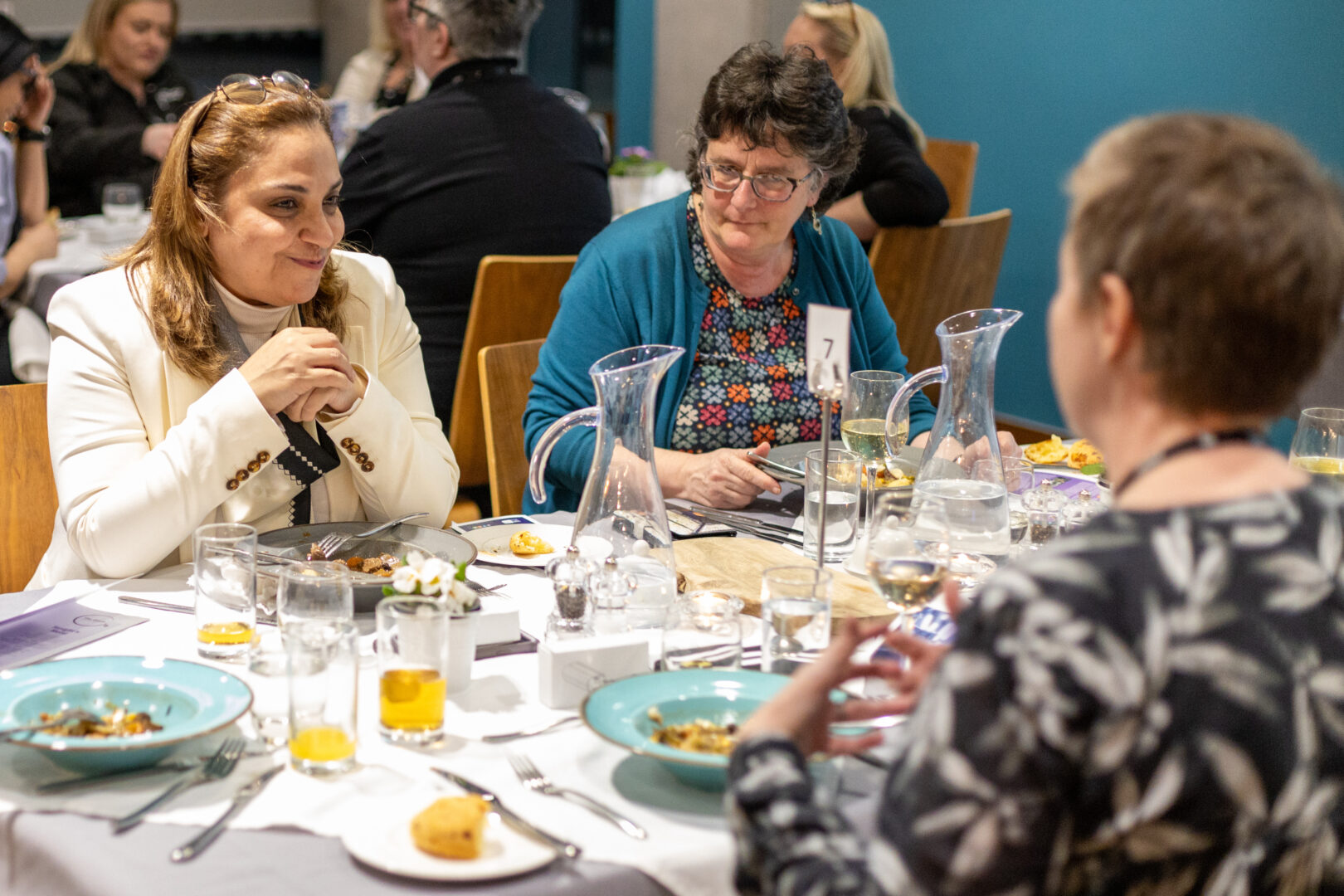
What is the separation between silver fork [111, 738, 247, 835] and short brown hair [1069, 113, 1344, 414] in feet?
2.87

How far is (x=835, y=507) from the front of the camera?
1.87 meters

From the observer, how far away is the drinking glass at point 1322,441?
88.2 inches

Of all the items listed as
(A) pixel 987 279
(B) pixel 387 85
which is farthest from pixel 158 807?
(B) pixel 387 85

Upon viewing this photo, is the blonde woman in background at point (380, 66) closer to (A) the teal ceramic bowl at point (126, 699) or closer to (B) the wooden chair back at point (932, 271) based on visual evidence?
(B) the wooden chair back at point (932, 271)

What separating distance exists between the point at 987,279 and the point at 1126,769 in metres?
3.90

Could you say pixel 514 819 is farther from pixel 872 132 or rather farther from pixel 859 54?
pixel 859 54

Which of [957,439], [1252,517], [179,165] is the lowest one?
[957,439]

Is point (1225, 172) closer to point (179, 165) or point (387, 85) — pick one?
point (179, 165)

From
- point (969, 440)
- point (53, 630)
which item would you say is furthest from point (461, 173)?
point (53, 630)

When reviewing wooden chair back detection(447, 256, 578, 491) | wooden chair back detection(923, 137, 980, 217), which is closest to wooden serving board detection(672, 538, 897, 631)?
wooden chair back detection(447, 256, 578, 491)

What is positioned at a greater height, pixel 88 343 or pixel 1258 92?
pixel 1258 92

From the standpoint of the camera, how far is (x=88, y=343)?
1.88 meters

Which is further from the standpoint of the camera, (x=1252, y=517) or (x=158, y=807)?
(x=158, y=807)

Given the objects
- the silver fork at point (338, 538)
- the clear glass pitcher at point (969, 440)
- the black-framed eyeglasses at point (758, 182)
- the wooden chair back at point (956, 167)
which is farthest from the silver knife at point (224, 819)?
the wooden chair back at point (956, 167)
